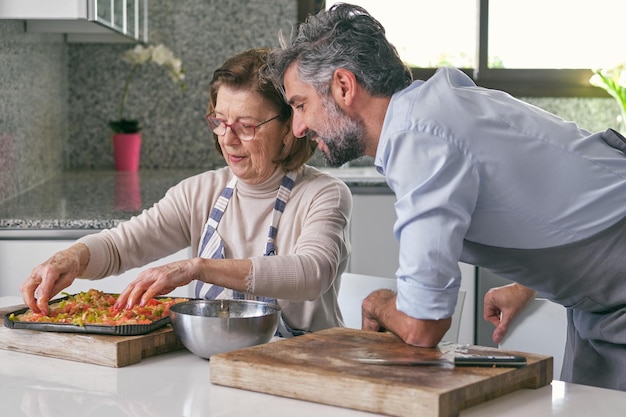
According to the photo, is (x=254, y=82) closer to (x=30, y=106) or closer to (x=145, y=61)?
(x=30, y=106)

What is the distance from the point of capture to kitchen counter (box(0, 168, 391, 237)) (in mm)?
2684

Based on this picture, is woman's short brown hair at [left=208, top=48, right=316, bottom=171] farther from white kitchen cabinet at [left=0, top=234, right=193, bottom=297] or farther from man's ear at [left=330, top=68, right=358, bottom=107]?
white kitchen cabinet at [left=0, top=234, right=193, bottom=297]

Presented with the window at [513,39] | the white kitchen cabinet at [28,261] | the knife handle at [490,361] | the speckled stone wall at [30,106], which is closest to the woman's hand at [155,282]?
the knife handle at [490,361]

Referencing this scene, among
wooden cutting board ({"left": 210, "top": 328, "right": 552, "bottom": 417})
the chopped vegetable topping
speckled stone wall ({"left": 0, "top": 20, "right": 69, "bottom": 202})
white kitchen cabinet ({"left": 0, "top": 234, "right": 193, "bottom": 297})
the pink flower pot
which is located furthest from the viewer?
the pink flower pot

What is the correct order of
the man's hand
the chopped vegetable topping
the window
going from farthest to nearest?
the window → the chopped vegetable topping → the man's hand

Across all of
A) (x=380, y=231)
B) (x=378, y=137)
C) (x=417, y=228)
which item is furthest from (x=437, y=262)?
(x=380, y=231)

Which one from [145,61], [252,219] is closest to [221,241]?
[252,219]

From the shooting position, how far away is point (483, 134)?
156cm

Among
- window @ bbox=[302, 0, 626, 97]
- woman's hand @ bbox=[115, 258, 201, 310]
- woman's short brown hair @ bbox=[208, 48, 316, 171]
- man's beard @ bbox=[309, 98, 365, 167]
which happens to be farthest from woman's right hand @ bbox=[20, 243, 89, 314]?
window @ bbox=[302, 0, 626, 97]

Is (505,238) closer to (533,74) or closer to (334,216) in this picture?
(334,216)

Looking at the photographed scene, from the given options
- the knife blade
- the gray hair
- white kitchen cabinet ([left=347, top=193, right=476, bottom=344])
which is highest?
the gray hair

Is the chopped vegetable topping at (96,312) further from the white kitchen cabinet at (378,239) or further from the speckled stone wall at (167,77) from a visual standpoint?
the speckled stone wall at (167,77)

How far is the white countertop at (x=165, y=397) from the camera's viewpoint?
4.35ft

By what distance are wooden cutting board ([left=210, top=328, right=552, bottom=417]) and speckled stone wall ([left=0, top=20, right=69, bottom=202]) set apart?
1753 mm
